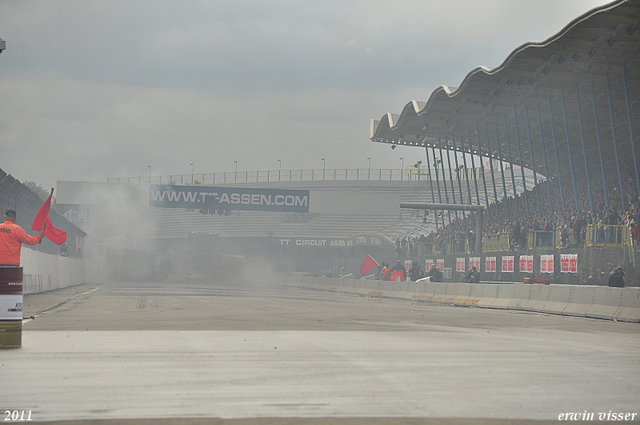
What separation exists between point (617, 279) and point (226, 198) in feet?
103

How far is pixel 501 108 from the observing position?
4609 cm

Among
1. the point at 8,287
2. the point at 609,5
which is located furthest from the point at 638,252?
the point at 8,287

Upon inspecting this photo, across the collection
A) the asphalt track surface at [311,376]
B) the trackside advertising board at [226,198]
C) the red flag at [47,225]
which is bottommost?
the asphalt track surface at [311,376]

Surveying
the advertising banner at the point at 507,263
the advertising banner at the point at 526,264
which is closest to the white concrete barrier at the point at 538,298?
the advertising banner at the point at 526,264

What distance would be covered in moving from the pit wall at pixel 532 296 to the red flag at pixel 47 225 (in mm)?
13589

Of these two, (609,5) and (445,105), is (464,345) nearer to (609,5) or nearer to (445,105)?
(609,5)

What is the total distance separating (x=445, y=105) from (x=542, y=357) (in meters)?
40.2

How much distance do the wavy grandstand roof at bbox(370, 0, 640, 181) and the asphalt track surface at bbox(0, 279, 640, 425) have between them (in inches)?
874

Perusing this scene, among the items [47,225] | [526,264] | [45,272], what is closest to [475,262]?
[526,264]

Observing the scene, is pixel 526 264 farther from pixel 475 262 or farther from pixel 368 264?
pixel 368 264

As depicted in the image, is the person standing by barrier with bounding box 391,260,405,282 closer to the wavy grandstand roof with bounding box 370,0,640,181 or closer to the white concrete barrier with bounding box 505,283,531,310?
the wavy grandstand roof with bounding box 370,0,640,181

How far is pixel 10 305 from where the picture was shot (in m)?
8.83

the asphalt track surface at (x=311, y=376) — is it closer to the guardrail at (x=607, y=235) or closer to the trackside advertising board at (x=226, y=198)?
the guardrail at (x=607, y=235)

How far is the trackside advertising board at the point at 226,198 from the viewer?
47781 millimetres
